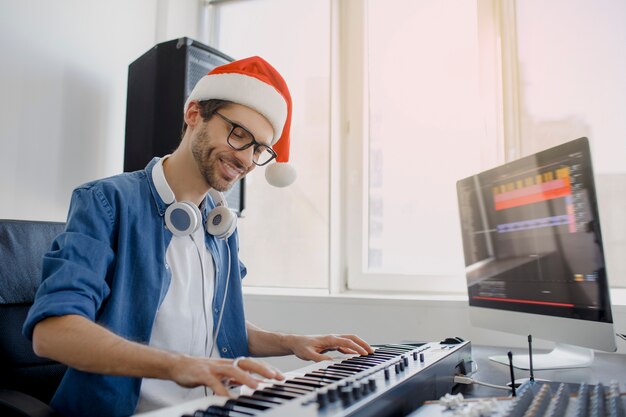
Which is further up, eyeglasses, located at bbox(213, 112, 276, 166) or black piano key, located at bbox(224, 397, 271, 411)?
eyeglasses, located at bbox(213, 112, 276, 166)

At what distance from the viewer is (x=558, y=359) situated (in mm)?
1342

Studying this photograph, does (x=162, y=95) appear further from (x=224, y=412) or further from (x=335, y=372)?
(x=224, y=412)

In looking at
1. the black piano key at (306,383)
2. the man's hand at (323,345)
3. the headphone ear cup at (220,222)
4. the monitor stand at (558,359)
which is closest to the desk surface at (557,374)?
the monitor stand at (558,359)

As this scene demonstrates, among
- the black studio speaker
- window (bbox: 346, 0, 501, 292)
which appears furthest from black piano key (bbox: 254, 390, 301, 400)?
window (bbox: 346, 0, 501, 292)

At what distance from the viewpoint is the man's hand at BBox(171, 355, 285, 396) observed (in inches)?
26.4

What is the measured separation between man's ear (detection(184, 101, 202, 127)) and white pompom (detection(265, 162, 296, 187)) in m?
0.23

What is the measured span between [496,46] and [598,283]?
1449mm

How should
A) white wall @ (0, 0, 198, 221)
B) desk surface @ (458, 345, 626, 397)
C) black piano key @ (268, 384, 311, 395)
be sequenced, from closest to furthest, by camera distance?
black piano key @ (268, 384, 311, 395), desk surface @ (458, 345, 626, 397), white wall @ (0, 0, 198, 221)

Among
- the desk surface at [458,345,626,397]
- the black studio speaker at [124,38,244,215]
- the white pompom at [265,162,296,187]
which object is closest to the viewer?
the desk surface at [458,345,626,397]

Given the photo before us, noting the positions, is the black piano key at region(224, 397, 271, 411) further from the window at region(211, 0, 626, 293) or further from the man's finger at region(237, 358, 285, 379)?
the window at region(211, 0, 626, 293)

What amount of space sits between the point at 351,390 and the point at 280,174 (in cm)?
78

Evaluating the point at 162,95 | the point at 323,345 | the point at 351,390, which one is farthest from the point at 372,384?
the point at 162,95

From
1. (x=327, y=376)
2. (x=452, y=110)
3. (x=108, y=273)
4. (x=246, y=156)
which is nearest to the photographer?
(x=327, y=376)

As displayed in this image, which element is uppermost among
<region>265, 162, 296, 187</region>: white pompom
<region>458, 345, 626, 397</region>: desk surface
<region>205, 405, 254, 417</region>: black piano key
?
<region>265, 162, 296, 187</region>: white pompom
